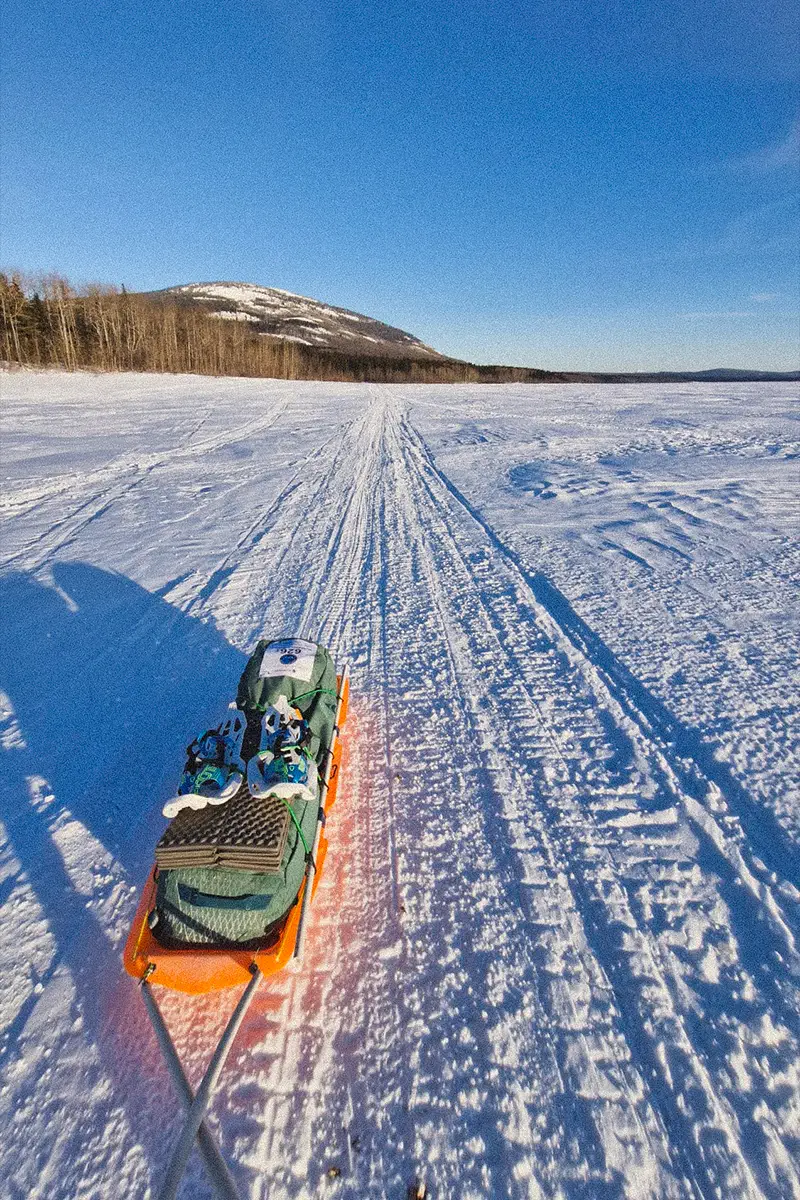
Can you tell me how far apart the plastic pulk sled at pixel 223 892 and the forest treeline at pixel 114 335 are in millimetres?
40406

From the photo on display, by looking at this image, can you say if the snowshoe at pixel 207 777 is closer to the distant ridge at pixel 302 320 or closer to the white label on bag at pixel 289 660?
the white label on bag at pixel 289 660

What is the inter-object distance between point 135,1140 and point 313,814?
0.98 m

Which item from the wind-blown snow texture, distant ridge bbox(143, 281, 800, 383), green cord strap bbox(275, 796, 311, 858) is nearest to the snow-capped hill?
distant ridge bbox(143, 281, 800, 383)

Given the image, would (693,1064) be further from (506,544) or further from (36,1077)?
(506,544)

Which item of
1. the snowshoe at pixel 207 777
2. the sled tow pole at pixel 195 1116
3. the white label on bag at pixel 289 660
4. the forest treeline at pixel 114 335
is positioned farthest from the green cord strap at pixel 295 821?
the forest treeline at pixel 114 335

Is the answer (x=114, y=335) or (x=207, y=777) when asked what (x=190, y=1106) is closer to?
(x=207, y=777)

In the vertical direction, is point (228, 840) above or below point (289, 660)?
below

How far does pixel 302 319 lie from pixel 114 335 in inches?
4345

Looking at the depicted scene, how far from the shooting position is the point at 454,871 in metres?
2.25

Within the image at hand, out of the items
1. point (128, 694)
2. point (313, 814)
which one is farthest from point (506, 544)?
point (313, 814)

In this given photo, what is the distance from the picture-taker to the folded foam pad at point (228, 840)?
1760 millimetres

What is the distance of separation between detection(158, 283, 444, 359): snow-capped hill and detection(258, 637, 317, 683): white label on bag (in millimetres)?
123246

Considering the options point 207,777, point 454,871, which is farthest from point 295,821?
point 454,871

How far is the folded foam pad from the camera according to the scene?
5.77 feet
